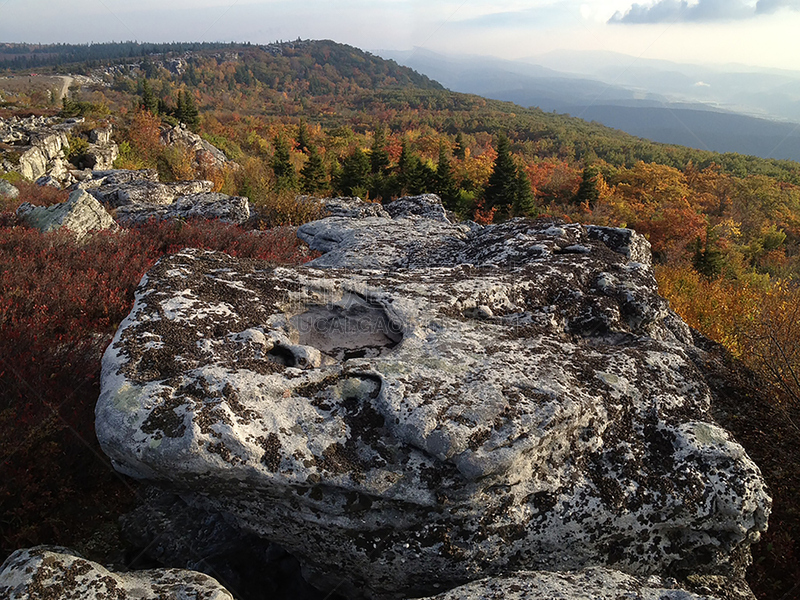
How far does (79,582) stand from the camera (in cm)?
250

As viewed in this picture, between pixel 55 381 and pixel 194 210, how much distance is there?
26.9 ft

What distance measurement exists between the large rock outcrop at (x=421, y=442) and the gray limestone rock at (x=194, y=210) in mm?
8427

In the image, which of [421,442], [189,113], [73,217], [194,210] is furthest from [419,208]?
[189,113]

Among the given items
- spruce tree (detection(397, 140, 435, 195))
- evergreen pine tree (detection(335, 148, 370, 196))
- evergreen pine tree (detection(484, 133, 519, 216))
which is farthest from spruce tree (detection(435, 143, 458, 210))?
evergreen pine tree (detection(335, 148, 370, 196))

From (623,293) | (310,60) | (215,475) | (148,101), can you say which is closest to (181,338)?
(215,475)

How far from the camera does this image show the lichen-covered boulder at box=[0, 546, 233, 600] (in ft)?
7.90

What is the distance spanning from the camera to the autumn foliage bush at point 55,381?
354cm

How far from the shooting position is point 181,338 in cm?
325

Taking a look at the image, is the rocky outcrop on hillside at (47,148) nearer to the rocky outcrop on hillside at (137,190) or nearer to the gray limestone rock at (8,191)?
the rocky outcrop on hillside at (137,190)

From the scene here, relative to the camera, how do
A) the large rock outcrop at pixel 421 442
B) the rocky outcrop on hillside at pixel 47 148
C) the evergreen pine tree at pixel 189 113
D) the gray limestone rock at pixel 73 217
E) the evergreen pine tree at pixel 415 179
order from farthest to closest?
the evergreen pine tree at pixel 189 113
the evergreen pine tree at pixel 415 179
the rocky outcrop on hillside at pixel 47 148
the gray limestone rock at pixel 73 217
the large rock outcrop at pixel 421 442

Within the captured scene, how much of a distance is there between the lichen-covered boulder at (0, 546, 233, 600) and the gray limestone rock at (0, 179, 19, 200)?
1425cm

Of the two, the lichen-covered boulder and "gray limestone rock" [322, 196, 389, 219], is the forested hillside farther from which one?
the lichen-covered boulder

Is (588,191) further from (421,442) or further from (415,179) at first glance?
(421,442)

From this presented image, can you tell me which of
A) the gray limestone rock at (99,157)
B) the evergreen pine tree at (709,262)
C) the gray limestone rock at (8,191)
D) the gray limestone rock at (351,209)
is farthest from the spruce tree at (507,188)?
the gray limestone rock at (99,157)
